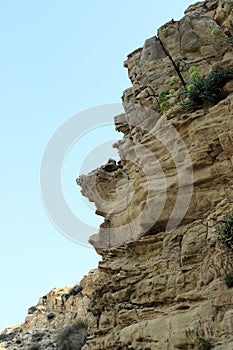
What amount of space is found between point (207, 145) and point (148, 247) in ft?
12.9

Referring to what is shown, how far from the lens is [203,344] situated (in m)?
10.7

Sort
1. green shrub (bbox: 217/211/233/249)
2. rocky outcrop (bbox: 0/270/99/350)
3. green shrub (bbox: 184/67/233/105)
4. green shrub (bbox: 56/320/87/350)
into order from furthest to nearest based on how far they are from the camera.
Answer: rocky outcrop (bbox: 0/270/99/350)
green shrub (bbox: 56/320/87/350)
green shrub (bbox: 184/67/233/105)
green shrub (bbox: 217/211/233/249)

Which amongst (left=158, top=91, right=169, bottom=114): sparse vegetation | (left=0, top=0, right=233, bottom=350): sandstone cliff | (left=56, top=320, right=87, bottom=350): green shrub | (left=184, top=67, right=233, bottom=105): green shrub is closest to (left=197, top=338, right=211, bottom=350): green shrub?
(left=0, top=0, right=233, bottom=350): sandstone cliff

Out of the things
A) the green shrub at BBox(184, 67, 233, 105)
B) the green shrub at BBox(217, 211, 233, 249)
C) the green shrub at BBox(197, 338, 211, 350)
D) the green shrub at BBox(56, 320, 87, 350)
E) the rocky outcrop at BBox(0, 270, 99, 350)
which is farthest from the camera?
the rocky outcrop at BBox(0, 270, 99, 350)

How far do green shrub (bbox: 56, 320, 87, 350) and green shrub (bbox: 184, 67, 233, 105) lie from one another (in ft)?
71.1

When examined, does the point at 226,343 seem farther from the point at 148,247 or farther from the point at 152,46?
the point at 152,46

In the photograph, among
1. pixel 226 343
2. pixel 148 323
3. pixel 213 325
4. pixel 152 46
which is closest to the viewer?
pixel 226 343

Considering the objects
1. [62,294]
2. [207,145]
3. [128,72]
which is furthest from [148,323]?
[62,294]

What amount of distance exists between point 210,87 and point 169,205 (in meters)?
4.44

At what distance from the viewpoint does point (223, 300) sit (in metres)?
11.2

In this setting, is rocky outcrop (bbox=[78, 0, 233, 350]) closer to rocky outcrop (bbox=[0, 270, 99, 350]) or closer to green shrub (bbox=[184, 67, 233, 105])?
green shrub (bbox=[184, 67, 233, 105])

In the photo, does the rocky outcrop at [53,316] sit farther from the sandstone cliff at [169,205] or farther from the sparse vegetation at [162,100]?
the sparse vegetation at [162,100]

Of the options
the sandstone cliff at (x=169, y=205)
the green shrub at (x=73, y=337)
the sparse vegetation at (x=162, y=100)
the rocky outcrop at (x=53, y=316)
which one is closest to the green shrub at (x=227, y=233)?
the sandstone cliff at (x=169, y=205)

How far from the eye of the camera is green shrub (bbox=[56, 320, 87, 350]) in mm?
31000
